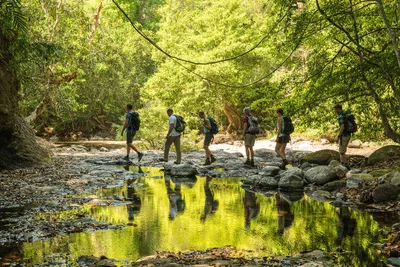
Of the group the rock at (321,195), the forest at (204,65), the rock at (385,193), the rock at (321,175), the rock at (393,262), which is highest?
the forest at (204,65)

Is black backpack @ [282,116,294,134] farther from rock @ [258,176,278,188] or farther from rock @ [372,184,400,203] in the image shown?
rock @ [372,184,400,203]

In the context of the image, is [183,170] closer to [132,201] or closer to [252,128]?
[252,128]

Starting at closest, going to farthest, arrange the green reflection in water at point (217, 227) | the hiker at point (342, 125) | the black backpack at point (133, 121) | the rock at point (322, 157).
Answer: the green reflection in water at point (217, 227) < the hiker at point (342, 125) < the rock at point (322, 157) < the black backpack at point (133, 121)

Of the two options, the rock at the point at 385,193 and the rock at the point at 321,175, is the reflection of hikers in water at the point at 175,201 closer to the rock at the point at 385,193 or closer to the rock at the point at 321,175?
the rock at the point at 321,175

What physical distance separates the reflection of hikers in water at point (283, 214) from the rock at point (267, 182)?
4.24ft

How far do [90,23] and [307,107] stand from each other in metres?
13.6

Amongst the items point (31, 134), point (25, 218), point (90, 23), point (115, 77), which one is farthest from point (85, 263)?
point (115, 77)

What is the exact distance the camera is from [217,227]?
6.53 meters

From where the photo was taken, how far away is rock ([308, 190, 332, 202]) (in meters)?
9.04

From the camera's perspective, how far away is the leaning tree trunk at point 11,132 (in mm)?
11734


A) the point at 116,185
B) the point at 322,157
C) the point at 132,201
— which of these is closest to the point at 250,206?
the point at 132,201

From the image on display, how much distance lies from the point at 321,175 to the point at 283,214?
Result: 3.59 meters

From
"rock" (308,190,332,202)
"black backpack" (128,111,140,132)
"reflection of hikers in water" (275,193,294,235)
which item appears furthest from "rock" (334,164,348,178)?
"black backpack" (128,111,140,132)

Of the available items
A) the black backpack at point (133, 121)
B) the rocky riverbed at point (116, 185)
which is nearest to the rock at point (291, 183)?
the rocky riverbed at point (116, 185)
